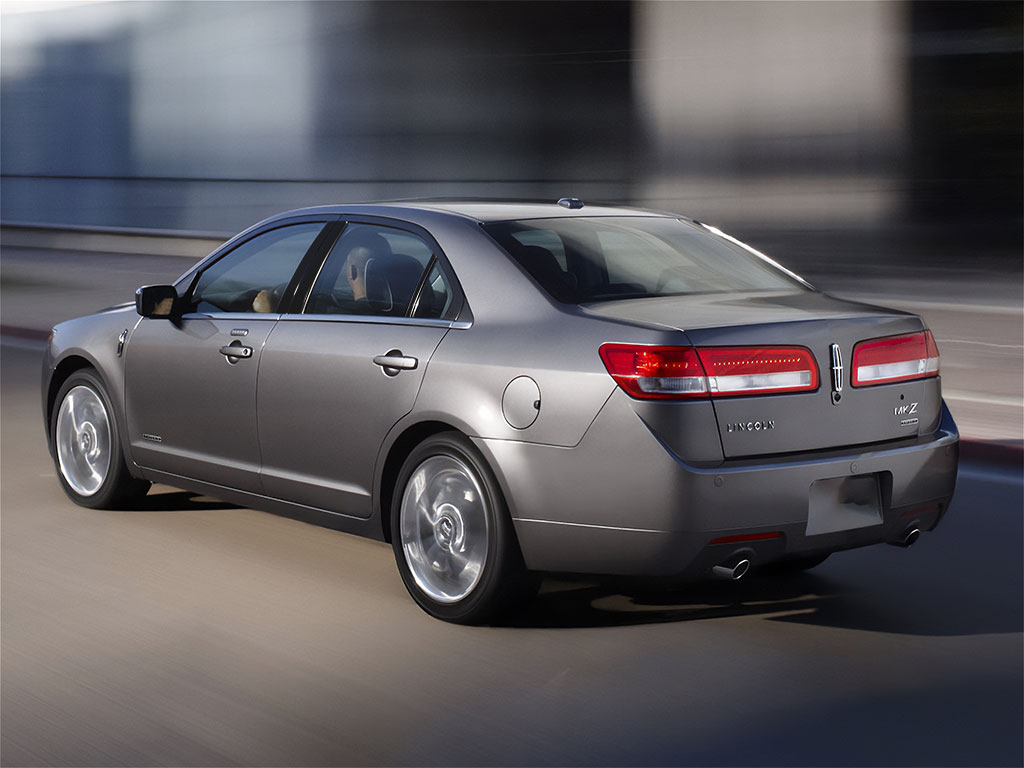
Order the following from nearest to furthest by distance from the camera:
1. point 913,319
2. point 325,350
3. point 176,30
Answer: point 913,319 < point 325,350 < point 176,30

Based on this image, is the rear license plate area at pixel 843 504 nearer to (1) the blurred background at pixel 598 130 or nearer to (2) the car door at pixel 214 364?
(2) the car door at pixel 214 364

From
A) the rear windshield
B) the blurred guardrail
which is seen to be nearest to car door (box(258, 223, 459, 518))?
the rear windshield

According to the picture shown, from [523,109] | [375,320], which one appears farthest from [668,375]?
[523,109]

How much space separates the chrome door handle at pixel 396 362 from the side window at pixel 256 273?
86 cm

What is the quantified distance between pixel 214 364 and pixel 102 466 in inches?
44.8

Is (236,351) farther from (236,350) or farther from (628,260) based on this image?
(628,260)

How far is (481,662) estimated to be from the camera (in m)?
4.49

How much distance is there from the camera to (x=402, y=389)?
508 cm

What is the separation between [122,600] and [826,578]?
105 inches

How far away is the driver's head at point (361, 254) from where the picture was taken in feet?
18.0

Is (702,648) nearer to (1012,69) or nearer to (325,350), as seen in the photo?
(325,350)

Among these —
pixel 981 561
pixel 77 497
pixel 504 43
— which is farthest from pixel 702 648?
pixel 504 43

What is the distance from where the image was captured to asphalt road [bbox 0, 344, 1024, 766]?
3.81 meters

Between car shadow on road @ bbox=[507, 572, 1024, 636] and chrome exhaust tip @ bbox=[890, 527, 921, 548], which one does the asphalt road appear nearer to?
car shadow on road @ bbox=[507, 572, 1024, 636]
